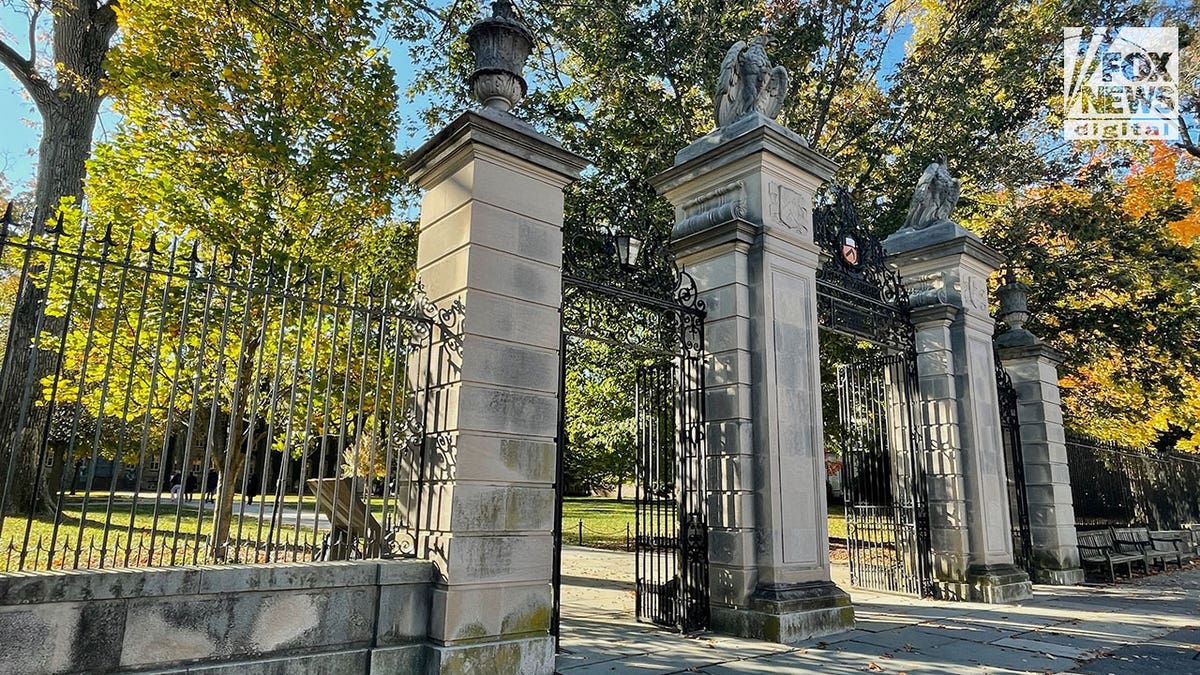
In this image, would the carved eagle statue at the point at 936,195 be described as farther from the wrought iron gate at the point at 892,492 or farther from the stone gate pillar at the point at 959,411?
the wrought iron gate at the point at 892,492

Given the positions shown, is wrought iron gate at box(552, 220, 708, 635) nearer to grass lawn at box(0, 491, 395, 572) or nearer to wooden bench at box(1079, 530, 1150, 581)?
grass lawn at box(0, 491, 395, 572)

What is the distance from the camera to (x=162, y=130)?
8641 millimetres

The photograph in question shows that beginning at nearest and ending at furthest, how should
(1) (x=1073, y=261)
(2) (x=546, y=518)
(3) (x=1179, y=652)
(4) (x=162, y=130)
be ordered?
1. (2) (x=546, y=518)
2. (3) (x=1179, y=652)
3. (4) (x=162, y=130)
4. (1) (x=1073, y=261)

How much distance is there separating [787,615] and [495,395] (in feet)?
11.3

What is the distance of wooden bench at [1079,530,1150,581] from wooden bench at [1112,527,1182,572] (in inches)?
7.6

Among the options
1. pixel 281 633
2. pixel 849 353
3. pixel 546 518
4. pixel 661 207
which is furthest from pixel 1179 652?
pixel 661 207

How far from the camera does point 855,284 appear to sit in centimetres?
989

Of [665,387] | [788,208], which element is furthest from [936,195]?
[665,387]

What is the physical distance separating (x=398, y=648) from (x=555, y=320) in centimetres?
259

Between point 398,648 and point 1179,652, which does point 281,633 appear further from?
point 1179,652

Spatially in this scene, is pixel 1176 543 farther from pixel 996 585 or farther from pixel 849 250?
pixel 849 250

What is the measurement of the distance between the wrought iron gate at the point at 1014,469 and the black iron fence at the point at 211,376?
939cm

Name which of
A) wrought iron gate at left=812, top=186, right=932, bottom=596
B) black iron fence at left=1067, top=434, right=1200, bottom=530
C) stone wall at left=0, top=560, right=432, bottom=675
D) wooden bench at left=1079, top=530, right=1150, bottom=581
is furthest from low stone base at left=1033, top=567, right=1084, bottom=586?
stone wall at left=0, top=560, right=432, bottom=675

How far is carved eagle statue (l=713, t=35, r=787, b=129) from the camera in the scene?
8.25 meters
